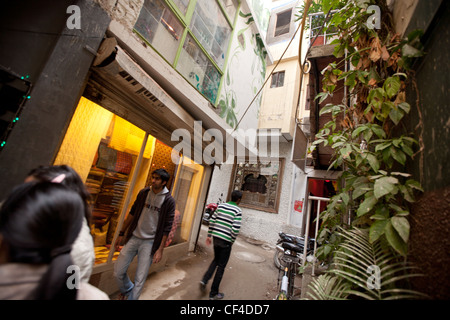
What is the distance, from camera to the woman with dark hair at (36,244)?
27.5 inches

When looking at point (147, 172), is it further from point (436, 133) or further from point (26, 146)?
point (436, 133)

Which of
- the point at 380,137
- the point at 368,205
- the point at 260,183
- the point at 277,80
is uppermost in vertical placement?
the point at 277,80

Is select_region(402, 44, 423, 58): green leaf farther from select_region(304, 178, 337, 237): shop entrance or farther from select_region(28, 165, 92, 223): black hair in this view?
select_region(304, 178, 337, 237): shop entrance

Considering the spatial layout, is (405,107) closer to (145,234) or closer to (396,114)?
(396,114)

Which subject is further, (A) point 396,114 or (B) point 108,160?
(B) point 108,160

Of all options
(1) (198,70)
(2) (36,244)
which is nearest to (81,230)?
(2) (36,244)

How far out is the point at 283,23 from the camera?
34.1ft

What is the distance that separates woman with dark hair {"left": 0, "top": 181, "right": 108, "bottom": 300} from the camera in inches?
27.5

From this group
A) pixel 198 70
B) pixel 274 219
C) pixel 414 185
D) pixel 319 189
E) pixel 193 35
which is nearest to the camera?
pixel 414 185

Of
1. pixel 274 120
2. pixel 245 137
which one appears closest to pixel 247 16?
pixel 245 137

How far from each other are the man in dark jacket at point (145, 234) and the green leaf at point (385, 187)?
2680 millimetres

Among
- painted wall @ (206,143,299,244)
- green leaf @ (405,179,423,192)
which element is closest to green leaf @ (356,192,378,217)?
green leaf @ (405,179,423,192)

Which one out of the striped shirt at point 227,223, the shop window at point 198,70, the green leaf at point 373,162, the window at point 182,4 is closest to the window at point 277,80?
the shop window at point 198,70

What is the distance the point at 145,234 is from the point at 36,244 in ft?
7.70
